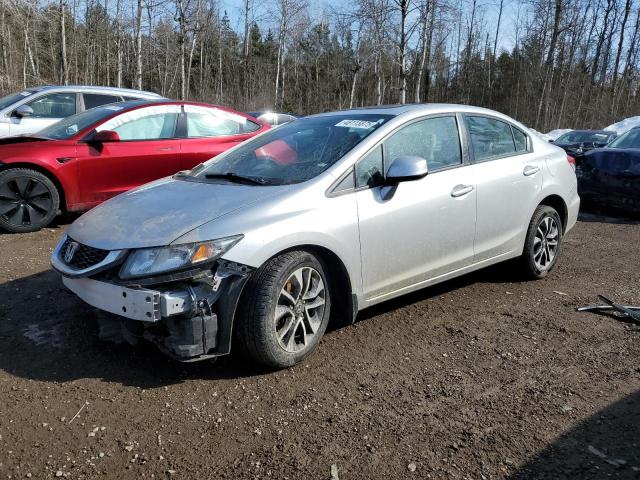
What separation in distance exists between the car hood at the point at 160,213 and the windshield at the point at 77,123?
3.28 m

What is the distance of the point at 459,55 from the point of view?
50438 millimetres

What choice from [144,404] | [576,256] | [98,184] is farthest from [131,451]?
[576,256]

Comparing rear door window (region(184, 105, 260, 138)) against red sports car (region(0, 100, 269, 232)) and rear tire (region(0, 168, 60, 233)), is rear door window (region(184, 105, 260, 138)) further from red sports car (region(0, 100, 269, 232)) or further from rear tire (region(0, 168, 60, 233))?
rear tire (region(0, 168, 60, 233))

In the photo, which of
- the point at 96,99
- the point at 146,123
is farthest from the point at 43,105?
the point at 146,123

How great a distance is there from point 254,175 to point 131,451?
195 centimetres

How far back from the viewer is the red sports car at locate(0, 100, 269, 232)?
6.15 meters

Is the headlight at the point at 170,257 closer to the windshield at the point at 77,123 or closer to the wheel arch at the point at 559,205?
the wheel arch at the point at 559,205

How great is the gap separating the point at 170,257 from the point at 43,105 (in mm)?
7569

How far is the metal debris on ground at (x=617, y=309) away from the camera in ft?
Answer: 13.8

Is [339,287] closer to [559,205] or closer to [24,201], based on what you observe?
[559,205]

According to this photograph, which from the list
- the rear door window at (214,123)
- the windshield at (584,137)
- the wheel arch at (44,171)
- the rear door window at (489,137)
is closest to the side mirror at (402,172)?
the rear door window at (489,137)

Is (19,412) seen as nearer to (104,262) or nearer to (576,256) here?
(104,262)

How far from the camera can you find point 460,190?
Answer: 4145mm

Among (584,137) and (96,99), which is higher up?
(96,99)
